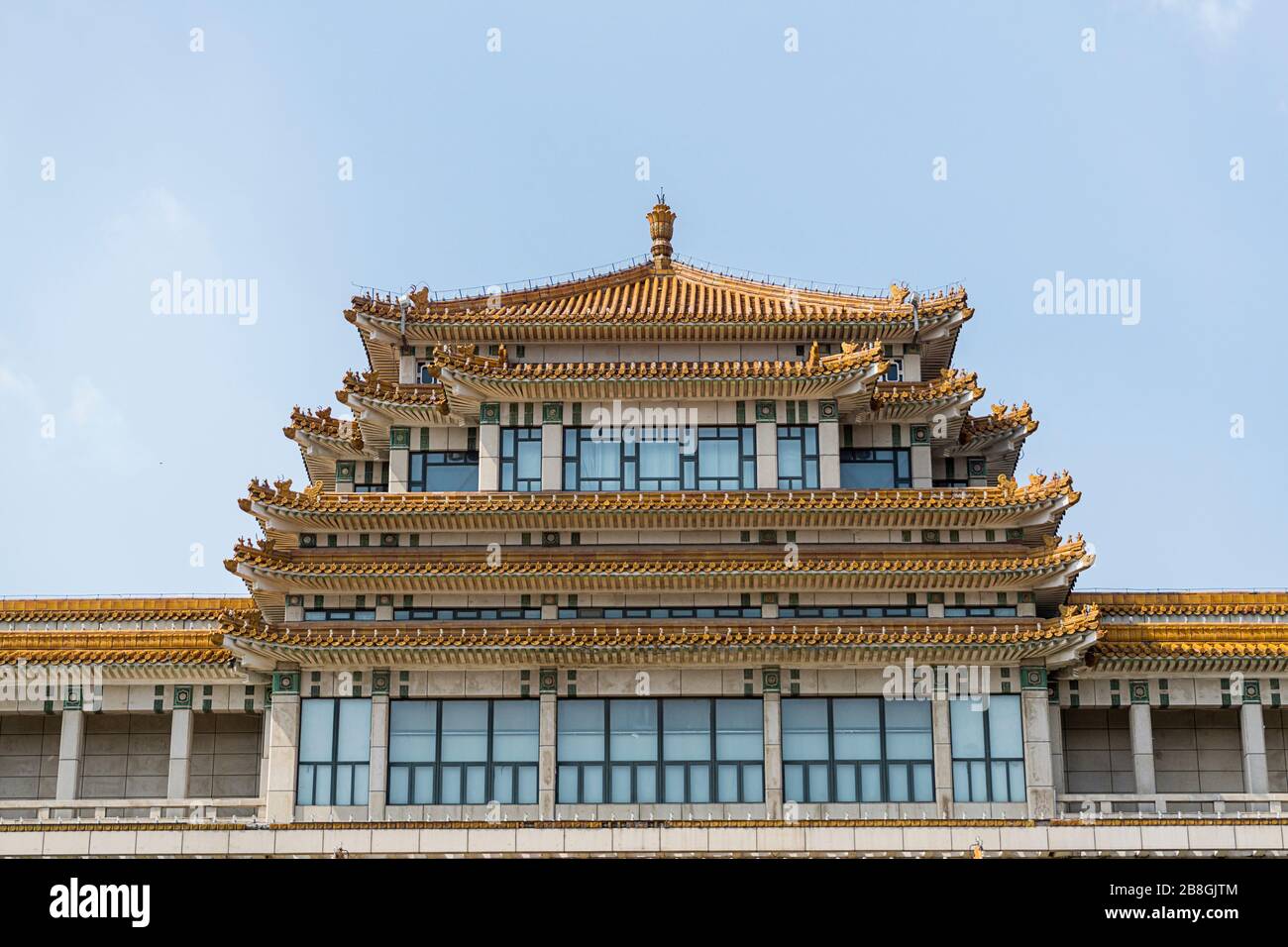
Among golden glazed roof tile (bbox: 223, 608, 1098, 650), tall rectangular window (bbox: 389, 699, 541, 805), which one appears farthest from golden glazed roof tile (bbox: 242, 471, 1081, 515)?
tall rectangular window (bbox: 389, 699, 541, 805)

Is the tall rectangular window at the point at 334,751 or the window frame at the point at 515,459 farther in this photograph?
the window frame at the point at 515,459

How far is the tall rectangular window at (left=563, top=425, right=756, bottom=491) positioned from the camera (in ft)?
175

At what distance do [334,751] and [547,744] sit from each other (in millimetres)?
5727

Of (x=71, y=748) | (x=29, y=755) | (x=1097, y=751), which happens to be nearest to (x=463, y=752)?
(x=71, y=748)

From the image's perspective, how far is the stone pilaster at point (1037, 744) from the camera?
47.9m

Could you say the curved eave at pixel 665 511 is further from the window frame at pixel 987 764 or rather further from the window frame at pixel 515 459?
the window frame at pixel 987 764

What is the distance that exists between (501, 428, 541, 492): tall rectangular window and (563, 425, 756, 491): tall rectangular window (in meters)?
0.85

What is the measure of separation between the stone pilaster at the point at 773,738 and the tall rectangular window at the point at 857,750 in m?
0.26

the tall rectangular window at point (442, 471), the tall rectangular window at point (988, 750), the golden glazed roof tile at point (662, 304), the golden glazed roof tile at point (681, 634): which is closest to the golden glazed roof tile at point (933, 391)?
the golden glazed roof tile at point (662, 304)
